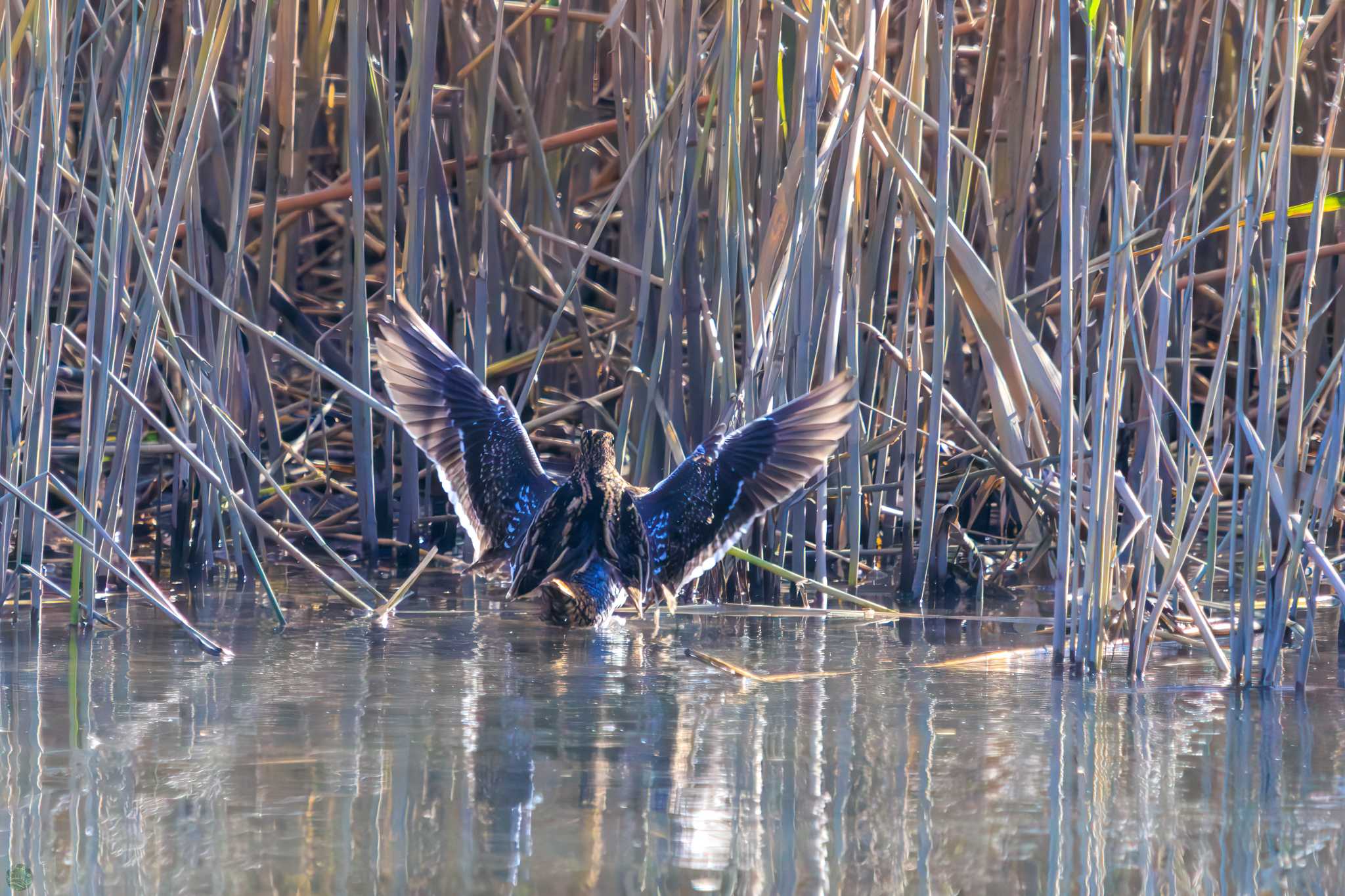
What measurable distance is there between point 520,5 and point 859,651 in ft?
9.04

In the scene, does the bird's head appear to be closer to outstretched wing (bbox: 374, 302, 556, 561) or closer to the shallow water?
outstretched wing (bbox: 374, 302, 556, 561)

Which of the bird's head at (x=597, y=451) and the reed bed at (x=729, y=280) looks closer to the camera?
the reed bed at (x=729, y=280)

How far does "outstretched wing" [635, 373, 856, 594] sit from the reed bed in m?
0.14

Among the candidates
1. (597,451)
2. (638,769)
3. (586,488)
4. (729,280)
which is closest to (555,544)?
(586,488)

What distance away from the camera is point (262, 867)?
231 centimetres

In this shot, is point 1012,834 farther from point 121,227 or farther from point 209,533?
point 209,533

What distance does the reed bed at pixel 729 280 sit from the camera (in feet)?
12.0

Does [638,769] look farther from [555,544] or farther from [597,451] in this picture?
[597,451]

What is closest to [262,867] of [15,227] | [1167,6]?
[15,227]

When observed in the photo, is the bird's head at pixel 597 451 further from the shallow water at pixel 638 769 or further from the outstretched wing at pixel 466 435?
the shallow water at pixel 638 769
